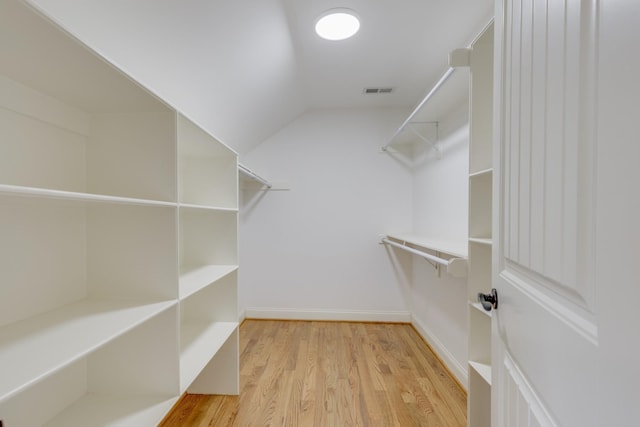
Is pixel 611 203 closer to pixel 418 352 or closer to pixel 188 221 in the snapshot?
pixel 188 221

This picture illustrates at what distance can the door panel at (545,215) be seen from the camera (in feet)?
1.38

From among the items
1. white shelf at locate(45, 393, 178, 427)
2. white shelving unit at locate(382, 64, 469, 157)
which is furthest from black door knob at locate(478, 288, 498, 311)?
white shelf at locate(45, 393, 178, 427)

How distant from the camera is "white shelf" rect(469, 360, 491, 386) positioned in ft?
3.88

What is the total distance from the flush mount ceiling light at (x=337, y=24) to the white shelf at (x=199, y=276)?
62.0 inches

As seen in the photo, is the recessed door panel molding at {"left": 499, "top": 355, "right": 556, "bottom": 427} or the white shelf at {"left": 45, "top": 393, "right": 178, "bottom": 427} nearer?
the recessed door panel molding at {"left": 499, "top": 355, "right": 556, "bottom": 427}

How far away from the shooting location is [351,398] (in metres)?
1.77

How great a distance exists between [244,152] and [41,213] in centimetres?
212

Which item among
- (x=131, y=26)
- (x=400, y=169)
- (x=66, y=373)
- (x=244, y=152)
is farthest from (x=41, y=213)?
(x=400, y=169)

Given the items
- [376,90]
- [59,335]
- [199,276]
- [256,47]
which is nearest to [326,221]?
[376,90]

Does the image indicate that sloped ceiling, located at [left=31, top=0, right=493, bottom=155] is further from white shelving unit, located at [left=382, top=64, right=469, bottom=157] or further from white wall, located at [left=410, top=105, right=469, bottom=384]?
white wall, located at [left=410, top=105, right=469, bottom=384]

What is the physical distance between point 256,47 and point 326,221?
183 cm

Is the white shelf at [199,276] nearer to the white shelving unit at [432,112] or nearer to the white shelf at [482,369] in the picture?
the white shelf at [482,369]

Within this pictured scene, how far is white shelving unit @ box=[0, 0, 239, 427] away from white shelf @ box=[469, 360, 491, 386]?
1.25 meters

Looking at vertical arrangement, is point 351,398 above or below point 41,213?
below
